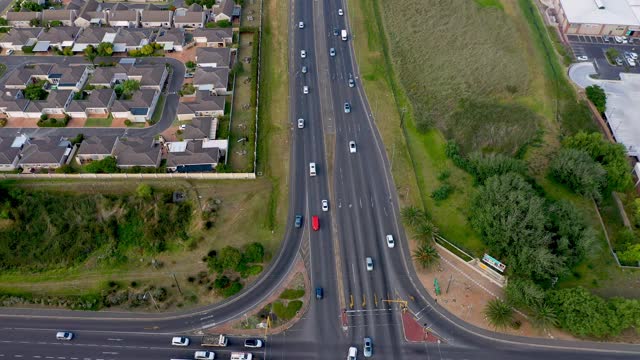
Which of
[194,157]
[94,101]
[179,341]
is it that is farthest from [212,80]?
[179,341]

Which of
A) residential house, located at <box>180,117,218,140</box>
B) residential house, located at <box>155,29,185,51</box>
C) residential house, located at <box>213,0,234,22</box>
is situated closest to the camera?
residential house, located at <box>180,117,218,140</box>

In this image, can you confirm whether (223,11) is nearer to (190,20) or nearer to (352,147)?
(190,20)

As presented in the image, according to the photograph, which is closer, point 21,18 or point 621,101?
point 621,101

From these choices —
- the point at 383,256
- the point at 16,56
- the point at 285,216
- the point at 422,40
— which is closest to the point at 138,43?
the point at 16,56

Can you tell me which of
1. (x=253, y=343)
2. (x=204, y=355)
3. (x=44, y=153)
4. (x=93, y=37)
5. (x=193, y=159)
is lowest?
(x=204, y=355)

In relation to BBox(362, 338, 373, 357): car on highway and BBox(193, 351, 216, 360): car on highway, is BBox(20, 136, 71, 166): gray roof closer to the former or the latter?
BBox(193, 351, 216, 360): car on highway

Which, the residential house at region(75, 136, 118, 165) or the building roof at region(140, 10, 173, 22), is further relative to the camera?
the building roof at region(140, 10, 173, 22)

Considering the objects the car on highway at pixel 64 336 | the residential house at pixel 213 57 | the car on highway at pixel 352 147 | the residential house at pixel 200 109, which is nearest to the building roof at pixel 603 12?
the car on highway at pixel 352 147

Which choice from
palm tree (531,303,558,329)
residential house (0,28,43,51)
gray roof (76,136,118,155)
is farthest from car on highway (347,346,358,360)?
residential house (0,28,43,51)
